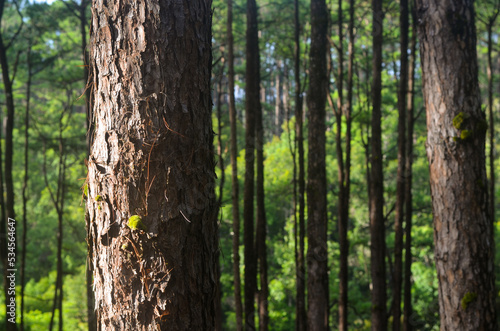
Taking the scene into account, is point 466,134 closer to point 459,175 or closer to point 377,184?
point 459,175

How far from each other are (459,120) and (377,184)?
404cm

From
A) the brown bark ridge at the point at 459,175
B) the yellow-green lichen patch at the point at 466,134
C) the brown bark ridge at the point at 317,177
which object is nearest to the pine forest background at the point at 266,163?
the brown bark ridge at the point at 317,177

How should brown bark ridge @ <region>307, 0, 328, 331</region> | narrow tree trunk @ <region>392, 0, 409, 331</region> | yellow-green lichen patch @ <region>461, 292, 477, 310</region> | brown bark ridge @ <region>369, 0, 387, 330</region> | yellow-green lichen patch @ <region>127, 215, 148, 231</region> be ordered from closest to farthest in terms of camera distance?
yellow-green lichen patch @ <region>127, 215, 148, 231</region>
yellow-green lichen patch @ <region>461, 292, 477, 310</region>
brown bark ridge @ <region>307, 0, 328, 331</region>
narrow tree trunk @ <region>392, 0, 409, 331</region>
brown bark ridge @ <region>369, 0, 387, 330</region>

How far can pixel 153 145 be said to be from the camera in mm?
1550

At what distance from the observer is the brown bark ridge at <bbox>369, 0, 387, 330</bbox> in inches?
281

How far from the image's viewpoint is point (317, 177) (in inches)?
230

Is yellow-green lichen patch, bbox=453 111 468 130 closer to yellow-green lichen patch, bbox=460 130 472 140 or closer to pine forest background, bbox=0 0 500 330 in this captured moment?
yellow-green lichen patch, bbox=460 130 472 140

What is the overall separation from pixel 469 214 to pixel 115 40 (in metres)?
3.13

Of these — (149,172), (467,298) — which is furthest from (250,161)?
(149,172)

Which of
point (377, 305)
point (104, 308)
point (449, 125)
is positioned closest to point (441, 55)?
point (449, 125)

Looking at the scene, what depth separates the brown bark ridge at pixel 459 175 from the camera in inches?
129

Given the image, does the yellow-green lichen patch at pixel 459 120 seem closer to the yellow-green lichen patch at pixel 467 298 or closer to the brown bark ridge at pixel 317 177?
the yellow-green lichen patch at pixel 467 298

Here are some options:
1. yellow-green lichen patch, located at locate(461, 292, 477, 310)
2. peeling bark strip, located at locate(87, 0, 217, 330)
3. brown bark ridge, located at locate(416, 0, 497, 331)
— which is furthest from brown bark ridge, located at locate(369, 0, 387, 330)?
peeling bark strip, located at locate(87, 0, 217, 330)

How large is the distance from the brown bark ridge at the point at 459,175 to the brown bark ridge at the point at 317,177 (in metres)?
2.40
